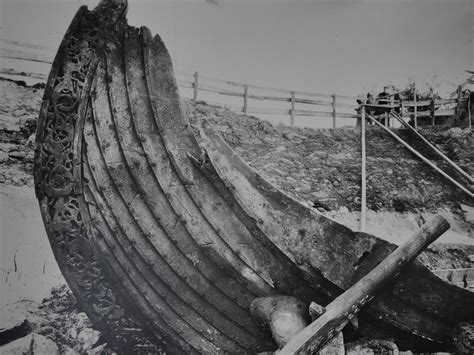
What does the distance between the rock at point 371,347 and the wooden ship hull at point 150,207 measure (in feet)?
0.22

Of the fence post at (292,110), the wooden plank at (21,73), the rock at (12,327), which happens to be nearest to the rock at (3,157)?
the wooden plank at (21,73)

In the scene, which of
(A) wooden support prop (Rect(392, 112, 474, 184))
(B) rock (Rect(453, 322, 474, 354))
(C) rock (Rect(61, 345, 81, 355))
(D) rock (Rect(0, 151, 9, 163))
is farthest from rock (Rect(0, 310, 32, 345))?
(A) wooden support prop (Rect(392, 112, 474, 184))

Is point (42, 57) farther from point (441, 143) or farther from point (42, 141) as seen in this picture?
point (441, 143)

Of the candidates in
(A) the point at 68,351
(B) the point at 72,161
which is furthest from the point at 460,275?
(B) the point at 72,161

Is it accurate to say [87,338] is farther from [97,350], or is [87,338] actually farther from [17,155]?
[17,155]

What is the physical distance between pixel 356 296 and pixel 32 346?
1.95 metres

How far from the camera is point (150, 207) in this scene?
183 centimetres

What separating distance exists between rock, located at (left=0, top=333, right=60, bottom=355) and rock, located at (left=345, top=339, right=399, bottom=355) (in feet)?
5.90

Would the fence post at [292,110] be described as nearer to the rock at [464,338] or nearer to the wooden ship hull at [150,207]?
the wooden ship hull at [150,207]

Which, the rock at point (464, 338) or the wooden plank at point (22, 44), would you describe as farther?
the wooden plank at point (22, 44)

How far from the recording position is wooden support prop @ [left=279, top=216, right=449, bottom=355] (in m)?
1.30

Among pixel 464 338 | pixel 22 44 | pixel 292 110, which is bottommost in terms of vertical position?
pixel 464 338

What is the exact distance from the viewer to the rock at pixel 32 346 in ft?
6.08

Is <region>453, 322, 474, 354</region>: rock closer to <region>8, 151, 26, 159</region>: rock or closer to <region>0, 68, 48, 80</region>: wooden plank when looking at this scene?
<region>8, 151, 26, 159</region>: rock
